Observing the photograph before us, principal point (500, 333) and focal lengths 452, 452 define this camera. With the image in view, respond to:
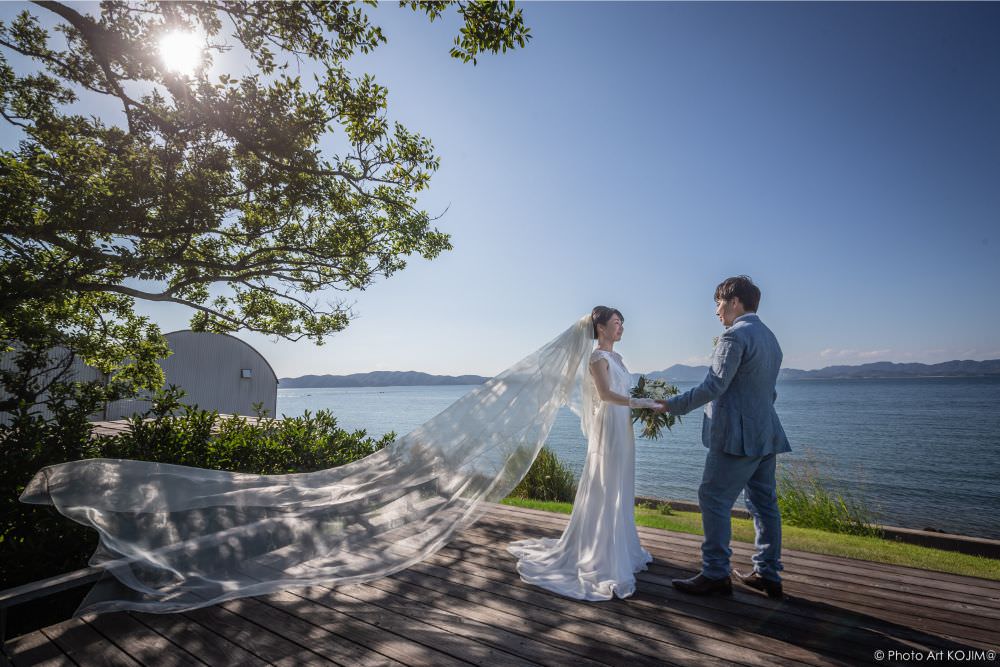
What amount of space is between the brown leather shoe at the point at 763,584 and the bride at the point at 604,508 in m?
0.80

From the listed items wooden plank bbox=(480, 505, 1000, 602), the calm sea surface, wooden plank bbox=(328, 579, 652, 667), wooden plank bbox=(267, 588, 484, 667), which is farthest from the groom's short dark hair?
the calm sea surface

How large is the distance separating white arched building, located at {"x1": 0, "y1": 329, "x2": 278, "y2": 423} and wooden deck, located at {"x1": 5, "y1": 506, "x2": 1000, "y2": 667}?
17095 millimetres

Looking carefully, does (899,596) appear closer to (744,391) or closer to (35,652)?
(744,391)

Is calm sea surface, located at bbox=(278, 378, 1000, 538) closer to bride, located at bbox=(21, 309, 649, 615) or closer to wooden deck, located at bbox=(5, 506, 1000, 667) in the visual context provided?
wooden deck, located at bbox=(5, 506, 1000, 667)

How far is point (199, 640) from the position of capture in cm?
277

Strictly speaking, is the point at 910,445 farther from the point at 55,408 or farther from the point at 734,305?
the point at 55,408

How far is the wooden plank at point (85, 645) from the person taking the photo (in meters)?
2.56

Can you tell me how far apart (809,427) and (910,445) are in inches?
593

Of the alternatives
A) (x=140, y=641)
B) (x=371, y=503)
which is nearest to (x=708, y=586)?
(x=371, y=503)

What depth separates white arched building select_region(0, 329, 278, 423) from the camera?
1883 centimetres

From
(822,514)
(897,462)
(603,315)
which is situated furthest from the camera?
(897,462)

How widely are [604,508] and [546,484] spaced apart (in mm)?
5381

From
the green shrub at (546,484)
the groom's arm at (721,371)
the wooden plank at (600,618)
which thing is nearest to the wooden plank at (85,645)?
the wooden plank at (600,618)

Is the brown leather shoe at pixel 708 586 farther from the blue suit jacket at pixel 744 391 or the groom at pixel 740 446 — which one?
the blue suit jacket at pixel 744 391
